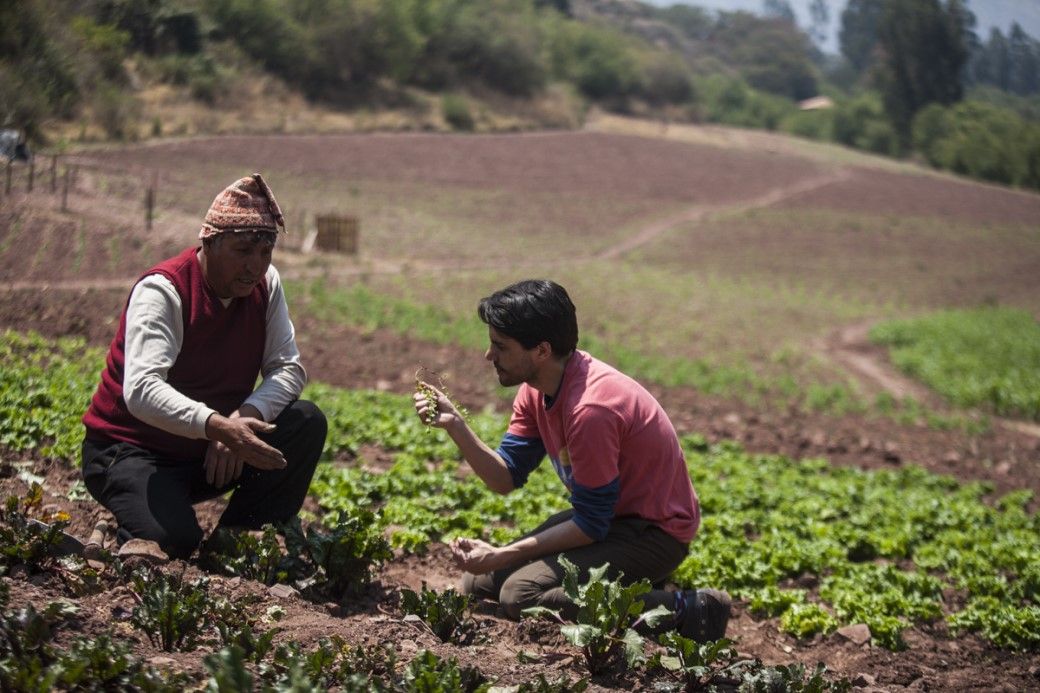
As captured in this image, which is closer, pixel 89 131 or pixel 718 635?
pixel 718 635

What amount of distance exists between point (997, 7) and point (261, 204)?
5279cm

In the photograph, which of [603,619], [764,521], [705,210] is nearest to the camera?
[603,619]

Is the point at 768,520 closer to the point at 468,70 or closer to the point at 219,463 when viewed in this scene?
the point at 219,463

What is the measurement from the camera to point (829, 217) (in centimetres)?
3475

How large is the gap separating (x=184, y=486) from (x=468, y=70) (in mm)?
47331

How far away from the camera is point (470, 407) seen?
33.8 ft

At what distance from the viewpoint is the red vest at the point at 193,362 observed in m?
4.20

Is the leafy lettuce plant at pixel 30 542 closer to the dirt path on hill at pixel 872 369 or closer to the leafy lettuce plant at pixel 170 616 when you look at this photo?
the leafy lettuce plant at pixel 170 616

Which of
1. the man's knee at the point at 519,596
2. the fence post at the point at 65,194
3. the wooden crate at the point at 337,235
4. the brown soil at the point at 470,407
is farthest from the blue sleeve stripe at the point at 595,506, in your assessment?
the wooden crate at the point at 337,235

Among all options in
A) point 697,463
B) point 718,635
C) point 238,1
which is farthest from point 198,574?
point 238,1

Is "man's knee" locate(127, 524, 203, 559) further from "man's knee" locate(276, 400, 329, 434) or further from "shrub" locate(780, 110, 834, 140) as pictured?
"shrub" locate(780, 110, 834, 140)

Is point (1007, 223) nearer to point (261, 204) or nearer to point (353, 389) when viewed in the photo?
point (353, 389)

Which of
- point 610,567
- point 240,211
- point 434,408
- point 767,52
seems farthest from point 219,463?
point 767,52

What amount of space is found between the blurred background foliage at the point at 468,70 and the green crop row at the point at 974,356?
472 inches
